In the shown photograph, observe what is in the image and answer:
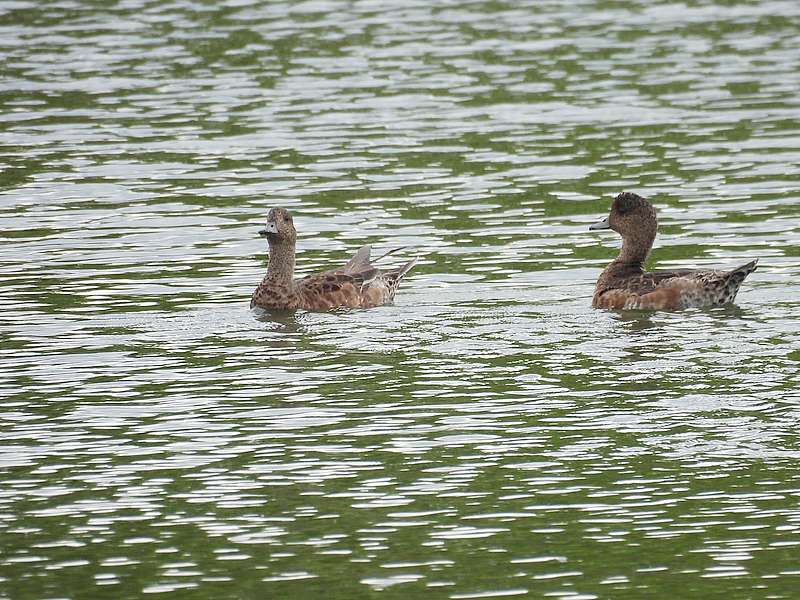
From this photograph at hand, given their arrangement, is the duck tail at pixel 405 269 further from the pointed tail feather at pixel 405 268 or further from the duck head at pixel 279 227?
the duck head at pixel 279 227

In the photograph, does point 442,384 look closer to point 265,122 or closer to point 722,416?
point 722,416

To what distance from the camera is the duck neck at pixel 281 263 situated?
17859 millimetres

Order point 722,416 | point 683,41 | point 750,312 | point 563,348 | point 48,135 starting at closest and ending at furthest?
point 722,416 → point 563,348 → point 750,312 → point 48,135 → point 683,41

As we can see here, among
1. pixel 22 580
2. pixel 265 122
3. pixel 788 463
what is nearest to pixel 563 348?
pixel 788 463

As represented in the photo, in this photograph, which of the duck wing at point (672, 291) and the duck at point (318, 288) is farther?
the duck at point (318, 288)

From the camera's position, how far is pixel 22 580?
10.2m

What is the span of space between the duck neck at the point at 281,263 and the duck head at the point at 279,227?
1.6 inches

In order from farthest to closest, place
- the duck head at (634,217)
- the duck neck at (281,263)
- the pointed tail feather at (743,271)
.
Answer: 1. the duck head at (634,217)
2. the duck neck at (281,263)
3. the pointed tail feather at (743,271)

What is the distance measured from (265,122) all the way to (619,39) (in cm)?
864

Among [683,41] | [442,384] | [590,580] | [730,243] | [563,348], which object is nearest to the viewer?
[590,580]

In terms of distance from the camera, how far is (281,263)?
17.9 meters

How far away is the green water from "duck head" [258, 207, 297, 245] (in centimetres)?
74

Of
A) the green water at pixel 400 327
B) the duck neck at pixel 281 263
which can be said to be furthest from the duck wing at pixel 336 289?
the green water at pixel 400 327

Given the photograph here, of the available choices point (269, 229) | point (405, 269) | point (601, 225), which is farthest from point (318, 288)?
point (601, 225)
